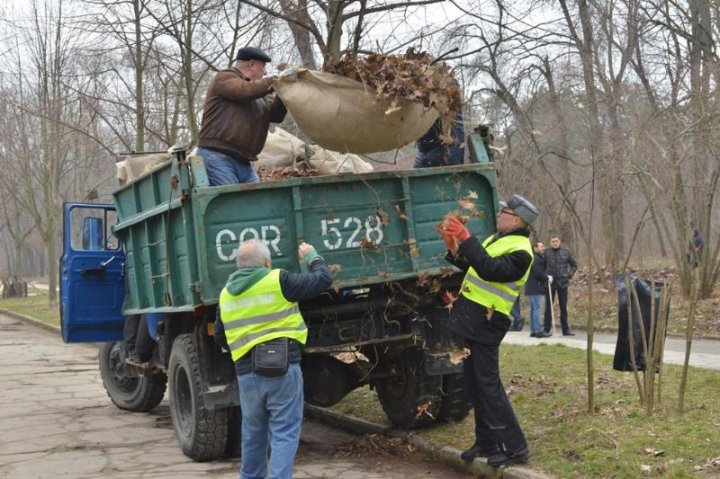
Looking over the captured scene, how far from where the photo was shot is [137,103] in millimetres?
15648

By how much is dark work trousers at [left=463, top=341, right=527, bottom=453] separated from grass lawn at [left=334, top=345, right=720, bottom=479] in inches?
9.1

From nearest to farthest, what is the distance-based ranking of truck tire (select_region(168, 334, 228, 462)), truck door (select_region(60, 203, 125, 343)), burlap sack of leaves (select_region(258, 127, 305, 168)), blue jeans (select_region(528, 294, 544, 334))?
truck tire (select_region(168, 334, 228, 462)) < burlap sack of leaves (select_region(258, 127, 305, 168)) < truck door (select_region(60, 203, 125, 343)) < blue jeans (select_region(528, 294, 544, 334))

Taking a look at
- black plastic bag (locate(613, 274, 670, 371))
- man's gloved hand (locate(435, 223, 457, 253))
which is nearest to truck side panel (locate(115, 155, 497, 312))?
man's gloved hand (locate(435, 223, 457, 253))

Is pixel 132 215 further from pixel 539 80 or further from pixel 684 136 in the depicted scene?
pixel 539 80

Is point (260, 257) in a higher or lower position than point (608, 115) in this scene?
lower

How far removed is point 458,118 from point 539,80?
16.5 meters

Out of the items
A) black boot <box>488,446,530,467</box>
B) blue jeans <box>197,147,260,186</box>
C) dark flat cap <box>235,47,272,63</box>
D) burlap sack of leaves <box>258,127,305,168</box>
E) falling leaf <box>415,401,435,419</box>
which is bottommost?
black boot <box>488,446,530,467</box>

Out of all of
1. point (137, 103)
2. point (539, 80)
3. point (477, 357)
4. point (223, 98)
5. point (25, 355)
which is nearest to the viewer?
point (477, 357)

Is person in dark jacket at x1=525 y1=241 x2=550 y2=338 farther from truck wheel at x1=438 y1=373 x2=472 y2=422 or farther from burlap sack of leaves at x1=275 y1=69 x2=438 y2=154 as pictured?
burlap sack of leaves at x1=275 y1=69 x2=438 y2=154

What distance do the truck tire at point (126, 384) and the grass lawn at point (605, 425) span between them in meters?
2.03

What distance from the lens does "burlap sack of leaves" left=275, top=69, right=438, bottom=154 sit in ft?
21.5

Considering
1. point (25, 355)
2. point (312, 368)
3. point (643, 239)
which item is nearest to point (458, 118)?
point (312, 368)

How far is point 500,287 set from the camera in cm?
639

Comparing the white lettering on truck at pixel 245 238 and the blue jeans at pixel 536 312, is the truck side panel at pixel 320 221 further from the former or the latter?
the blue jeans at pixel 536 312
